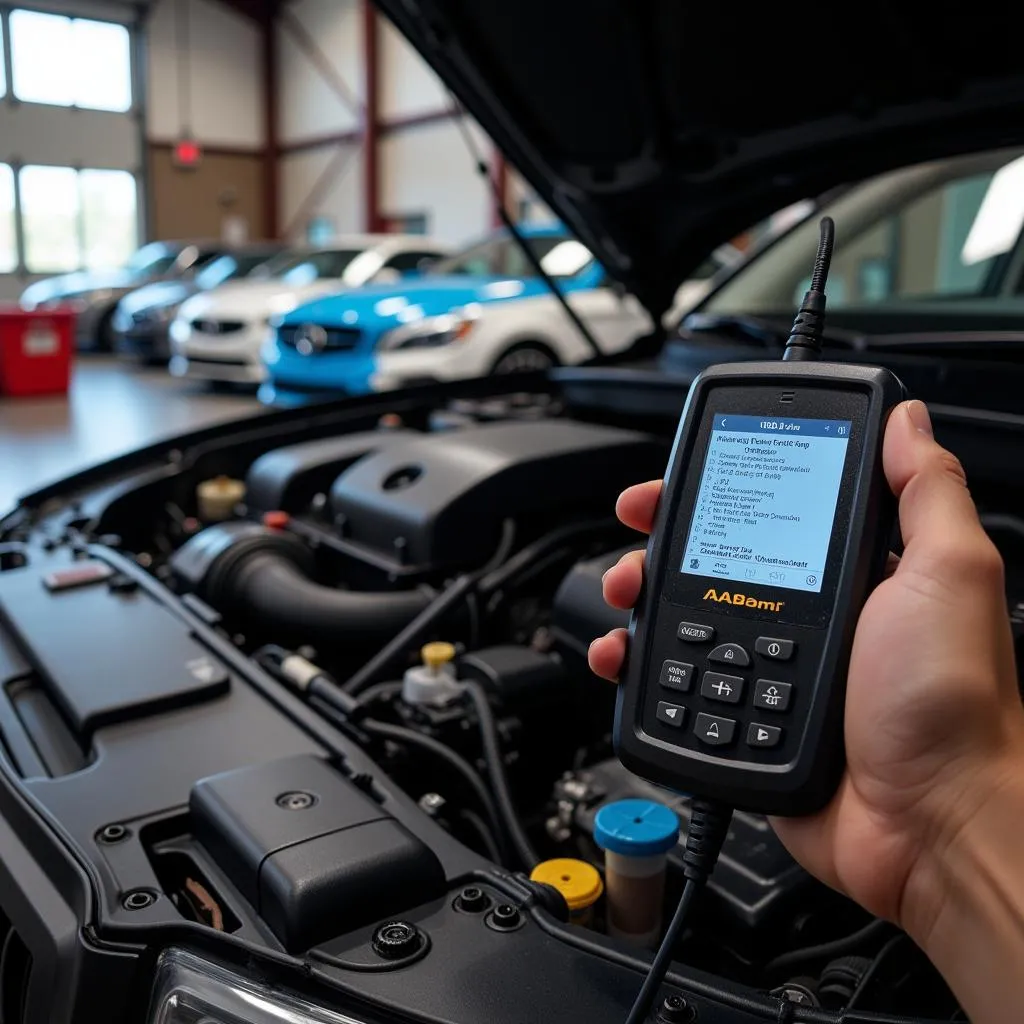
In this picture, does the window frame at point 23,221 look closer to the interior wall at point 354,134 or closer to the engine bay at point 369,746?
the interior wall at point 354,134

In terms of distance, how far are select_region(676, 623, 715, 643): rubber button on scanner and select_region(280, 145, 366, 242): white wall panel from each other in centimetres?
1372

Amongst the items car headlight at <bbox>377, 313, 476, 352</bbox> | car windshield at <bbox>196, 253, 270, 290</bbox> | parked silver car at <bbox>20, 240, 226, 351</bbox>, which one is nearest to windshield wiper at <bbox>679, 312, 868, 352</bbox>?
car headlight at <bbox>377, 313, 476, 352</bbox>

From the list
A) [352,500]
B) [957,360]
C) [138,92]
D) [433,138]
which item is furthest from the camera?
[138,92]

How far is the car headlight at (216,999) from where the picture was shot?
75 centimetres

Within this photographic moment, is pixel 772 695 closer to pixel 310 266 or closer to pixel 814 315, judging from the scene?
pixel 814 315

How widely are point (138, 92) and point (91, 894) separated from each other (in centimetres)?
1538

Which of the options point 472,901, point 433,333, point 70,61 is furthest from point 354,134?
point 472,901

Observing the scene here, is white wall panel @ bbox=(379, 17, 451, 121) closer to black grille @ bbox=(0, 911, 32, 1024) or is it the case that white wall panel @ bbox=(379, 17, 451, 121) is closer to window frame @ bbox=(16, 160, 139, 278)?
window frame @ bbox=(16, 160, 139, 278)

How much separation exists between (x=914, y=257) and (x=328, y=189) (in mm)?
13216

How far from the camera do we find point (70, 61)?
13867 millimetres

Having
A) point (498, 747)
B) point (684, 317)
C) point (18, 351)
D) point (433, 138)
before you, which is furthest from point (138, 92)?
point (498, 747)

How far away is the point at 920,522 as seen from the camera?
699 mm

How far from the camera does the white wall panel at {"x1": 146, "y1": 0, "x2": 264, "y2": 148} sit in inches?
563

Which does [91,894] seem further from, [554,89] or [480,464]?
[554,89]
